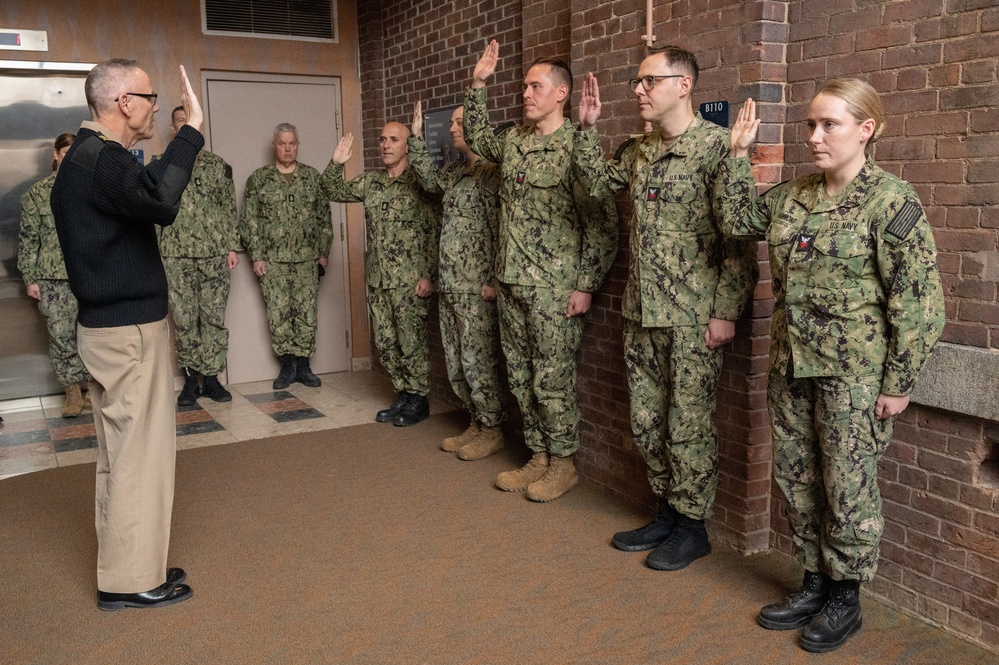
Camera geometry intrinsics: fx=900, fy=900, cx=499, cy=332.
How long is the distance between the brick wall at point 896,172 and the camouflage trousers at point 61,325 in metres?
3.69

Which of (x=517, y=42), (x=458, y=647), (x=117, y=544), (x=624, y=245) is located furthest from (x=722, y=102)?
(x=117, y=544)

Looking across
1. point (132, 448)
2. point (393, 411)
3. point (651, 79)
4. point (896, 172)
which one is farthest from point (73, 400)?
point (896, 172)

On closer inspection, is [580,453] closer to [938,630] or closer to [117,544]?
[938,630]

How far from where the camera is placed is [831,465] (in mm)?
2744

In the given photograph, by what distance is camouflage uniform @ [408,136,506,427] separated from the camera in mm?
4688

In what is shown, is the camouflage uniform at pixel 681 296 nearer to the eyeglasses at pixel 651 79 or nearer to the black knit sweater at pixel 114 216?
the eyeglasses at pixel 651 79

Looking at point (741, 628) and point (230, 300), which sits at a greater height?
point (230, 300)

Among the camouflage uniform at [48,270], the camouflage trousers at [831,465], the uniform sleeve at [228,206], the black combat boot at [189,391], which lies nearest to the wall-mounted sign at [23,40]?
the camouflage uniform at [48,270]

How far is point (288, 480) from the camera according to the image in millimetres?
4523

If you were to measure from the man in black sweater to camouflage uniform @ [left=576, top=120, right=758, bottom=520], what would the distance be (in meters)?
1.65

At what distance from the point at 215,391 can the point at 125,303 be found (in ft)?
10.8

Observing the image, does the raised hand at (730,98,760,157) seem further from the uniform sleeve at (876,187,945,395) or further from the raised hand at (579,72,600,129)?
the raised hand at (579,72,600,129)

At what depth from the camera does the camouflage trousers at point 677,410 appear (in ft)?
11.0

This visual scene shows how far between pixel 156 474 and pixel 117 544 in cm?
27
